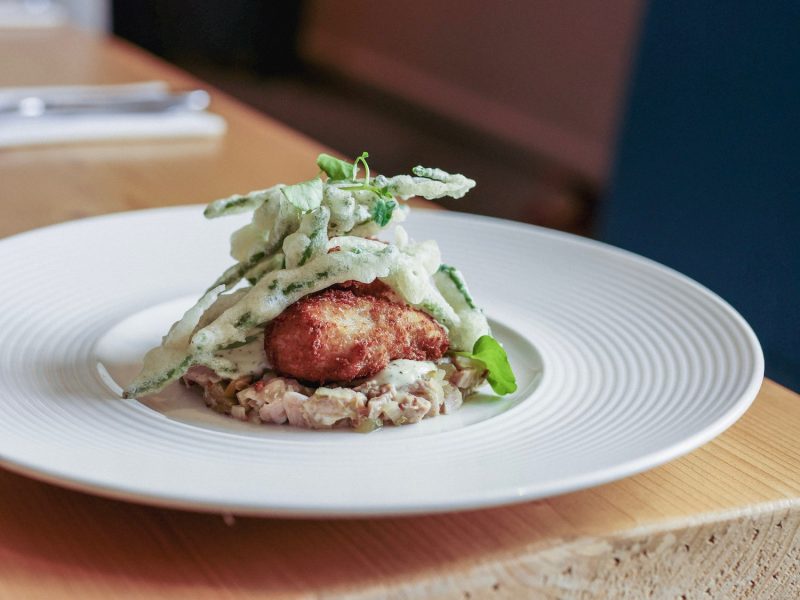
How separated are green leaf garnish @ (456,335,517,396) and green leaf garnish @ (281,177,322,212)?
0.67ft

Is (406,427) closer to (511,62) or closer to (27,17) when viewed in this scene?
(27,17)

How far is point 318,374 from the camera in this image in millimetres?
913

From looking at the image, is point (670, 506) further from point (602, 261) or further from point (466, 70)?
point (466, 70)

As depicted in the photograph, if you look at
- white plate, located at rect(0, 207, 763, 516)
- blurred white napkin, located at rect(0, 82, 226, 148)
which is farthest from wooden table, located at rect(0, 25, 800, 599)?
blurred white napkin, located at rect(0, 82, 226, 148)

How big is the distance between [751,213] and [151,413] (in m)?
2.11

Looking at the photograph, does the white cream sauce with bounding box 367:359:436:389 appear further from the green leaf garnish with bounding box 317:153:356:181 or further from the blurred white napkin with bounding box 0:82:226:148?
the blurred white napkin with bounding box 0:82:226:148

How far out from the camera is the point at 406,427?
89 cm

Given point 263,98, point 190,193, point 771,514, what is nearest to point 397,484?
point 771,514

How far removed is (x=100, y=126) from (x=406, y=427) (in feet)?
4.26

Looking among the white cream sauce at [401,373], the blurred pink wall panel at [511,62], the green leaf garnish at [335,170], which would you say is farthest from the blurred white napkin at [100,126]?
the blurred pink wall panel at [511,62]

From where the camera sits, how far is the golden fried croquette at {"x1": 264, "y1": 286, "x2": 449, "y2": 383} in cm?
91

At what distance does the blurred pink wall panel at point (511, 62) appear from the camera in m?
5.62

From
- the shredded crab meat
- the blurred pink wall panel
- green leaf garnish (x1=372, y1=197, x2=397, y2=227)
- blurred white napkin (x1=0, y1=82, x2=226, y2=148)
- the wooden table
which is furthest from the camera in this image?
the blurred pink wall panel

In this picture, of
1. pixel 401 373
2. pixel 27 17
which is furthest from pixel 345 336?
pixel 27 17
